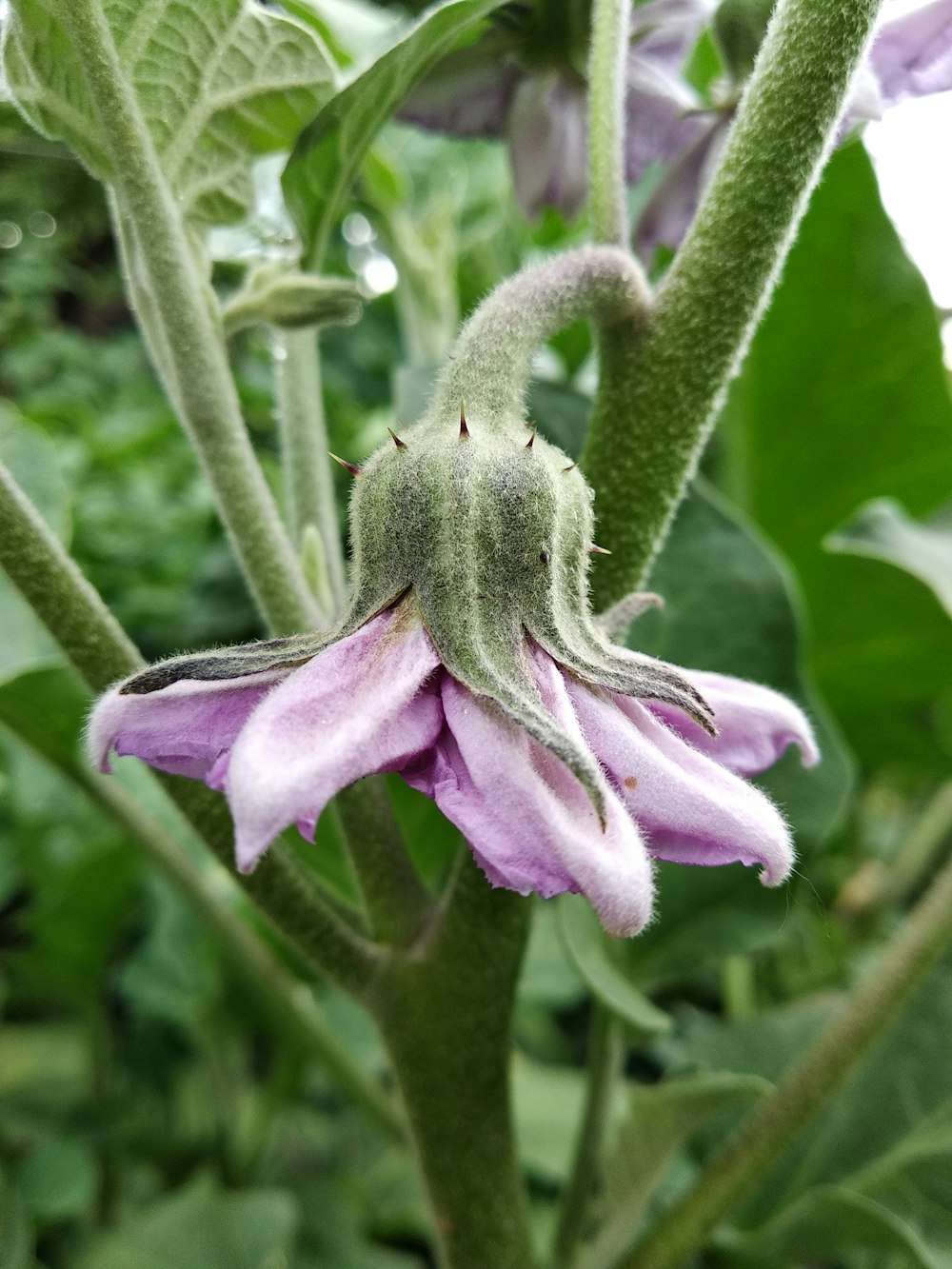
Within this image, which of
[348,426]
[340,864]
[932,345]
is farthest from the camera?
[348,426]

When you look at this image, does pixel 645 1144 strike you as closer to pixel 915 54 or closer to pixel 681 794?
pixel 681 794

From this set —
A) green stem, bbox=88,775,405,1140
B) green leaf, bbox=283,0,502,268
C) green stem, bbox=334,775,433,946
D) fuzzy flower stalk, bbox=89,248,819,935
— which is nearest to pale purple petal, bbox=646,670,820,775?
fuzzy flower stalk, bbox=89,248,819,935

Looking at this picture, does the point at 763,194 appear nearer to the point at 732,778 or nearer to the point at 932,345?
the point at 732,778

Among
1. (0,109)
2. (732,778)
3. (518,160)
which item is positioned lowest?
(732,778)

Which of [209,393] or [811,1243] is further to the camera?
[811,1243]

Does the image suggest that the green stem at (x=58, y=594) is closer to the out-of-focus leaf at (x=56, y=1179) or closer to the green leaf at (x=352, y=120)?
the green leaf at (x=352, y=120)

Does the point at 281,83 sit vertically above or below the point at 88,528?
above

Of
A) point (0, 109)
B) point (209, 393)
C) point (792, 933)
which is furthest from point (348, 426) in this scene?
point (209, 393)

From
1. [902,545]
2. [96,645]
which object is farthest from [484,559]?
[902,545]
